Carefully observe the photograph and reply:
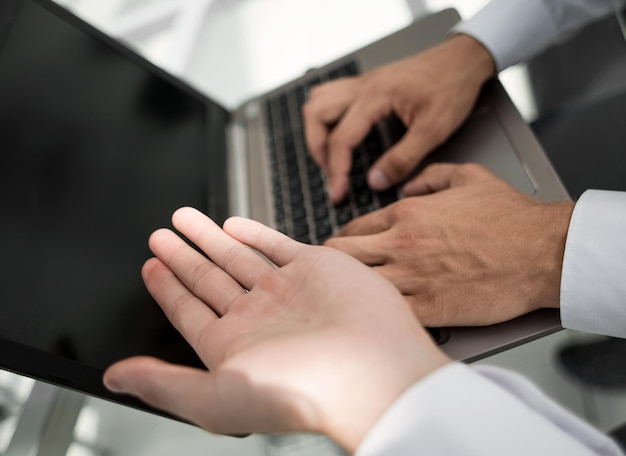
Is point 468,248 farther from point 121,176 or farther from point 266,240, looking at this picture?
point 121,176

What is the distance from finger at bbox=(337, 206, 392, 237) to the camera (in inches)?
22.7

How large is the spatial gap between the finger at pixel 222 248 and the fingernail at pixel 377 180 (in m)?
0.20

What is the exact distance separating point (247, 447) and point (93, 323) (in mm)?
233

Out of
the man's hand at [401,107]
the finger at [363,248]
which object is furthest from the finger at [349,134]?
the finger at [363,248]

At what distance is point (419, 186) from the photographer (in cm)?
61

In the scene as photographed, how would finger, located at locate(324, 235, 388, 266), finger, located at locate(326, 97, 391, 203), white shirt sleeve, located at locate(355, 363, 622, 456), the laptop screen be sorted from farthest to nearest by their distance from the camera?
finger, located at locate(326, 97, 391, 203) → finger, located at locate(324, 235, 388, 266) → the laptop screen → white shirt sleeve, located at locate(355, 363, 622, 456)

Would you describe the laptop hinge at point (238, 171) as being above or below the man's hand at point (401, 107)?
below

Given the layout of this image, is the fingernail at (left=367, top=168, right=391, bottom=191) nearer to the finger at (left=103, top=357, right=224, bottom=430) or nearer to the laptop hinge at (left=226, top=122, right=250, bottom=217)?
the laptop hinge at (left=226, top=122, right=250, bottom=217)

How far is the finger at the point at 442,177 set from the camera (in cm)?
57

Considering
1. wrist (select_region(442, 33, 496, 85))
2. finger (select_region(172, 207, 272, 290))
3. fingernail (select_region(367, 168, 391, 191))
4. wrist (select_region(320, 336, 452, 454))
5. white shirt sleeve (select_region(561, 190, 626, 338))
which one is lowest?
white shirt sleeve (select_region(561, 190, 626, 338))

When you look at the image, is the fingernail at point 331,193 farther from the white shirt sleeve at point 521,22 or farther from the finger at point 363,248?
the white shirt sleeve at point 521,22

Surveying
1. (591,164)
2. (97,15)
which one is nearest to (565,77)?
(591,164)

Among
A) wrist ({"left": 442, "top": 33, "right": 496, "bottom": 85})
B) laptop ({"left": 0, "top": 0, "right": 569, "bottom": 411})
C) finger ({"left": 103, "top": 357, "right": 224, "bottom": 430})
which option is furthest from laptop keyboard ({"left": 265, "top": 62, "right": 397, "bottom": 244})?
finger ({"left": 103, "top": 357, "right": 224, "bottom": 430})

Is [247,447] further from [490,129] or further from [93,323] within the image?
[490,129]
